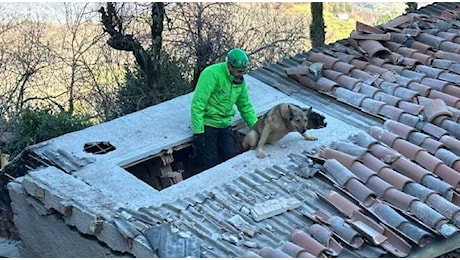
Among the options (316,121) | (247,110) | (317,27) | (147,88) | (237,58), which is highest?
(237,58)

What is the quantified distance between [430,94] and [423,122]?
0.77m

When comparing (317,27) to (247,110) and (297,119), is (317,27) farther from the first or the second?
(297,119)

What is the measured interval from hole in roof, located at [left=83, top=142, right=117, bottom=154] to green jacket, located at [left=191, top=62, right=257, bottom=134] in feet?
3.33

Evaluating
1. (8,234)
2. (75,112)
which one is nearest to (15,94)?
(75,112)

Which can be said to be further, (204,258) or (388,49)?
(388,49)

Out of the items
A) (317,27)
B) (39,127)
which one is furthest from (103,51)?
(317,27)

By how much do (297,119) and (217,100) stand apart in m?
1.04

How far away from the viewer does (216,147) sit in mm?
9438

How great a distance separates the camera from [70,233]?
8.00 metres

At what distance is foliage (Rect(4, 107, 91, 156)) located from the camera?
44.1 feet

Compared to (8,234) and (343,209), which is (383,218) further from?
(8,234)

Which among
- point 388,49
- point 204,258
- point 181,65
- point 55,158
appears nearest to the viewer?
point 204,258

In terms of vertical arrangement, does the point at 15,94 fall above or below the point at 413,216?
below

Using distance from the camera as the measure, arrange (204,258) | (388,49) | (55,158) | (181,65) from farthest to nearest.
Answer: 1. (181,65)
2. (388,49)
3. (55,158)
4. (204,258)
